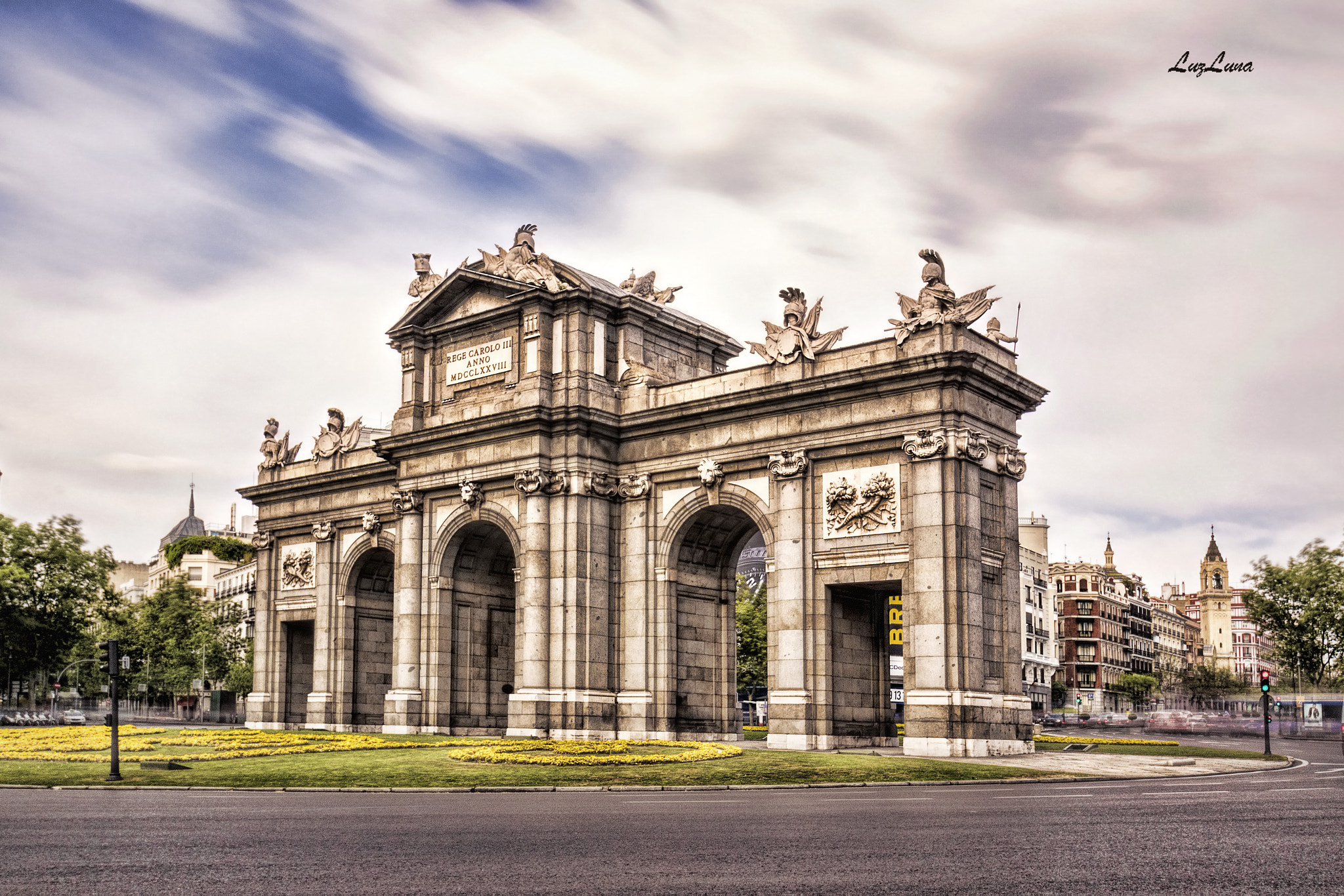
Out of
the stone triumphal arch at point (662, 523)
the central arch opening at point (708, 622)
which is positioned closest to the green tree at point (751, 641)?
the stone triumphal arch at point (662, 523)

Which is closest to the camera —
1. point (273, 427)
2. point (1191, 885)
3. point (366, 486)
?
point (1191, 885)

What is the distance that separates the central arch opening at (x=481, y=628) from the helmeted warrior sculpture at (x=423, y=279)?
1010cm

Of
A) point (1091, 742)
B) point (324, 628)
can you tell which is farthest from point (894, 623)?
point (324, 628)

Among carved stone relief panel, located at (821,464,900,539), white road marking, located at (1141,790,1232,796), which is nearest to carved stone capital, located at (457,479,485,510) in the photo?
carved stone relief panel, located at (821,464,900,539)

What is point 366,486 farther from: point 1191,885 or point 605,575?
point 1191,885

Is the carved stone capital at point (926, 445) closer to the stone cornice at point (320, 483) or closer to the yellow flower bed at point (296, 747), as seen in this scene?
the yellow flower bed at point (296, 747)

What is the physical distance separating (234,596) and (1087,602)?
96.9m

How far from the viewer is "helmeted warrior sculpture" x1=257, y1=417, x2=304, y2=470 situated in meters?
61.4

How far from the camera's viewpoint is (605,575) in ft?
149

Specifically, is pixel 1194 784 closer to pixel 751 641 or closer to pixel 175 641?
pixel 751 641

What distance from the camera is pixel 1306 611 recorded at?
303 ft

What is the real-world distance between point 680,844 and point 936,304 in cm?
2650

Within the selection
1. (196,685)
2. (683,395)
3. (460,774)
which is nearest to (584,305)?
(683,395)

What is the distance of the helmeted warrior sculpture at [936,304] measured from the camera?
38.6m
